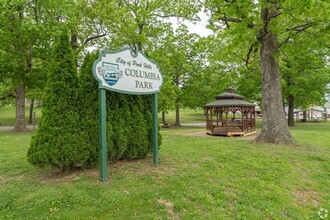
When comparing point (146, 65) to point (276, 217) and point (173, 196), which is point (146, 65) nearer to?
point (173, 196)

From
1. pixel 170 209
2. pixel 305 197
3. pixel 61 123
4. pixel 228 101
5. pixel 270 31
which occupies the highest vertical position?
A: pixel 270 31

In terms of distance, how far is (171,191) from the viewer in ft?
12.0

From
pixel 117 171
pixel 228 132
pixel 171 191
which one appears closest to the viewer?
pixel 171 191

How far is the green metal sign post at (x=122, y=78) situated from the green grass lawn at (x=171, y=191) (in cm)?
53

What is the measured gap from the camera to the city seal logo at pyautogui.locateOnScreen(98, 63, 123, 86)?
A: 4030mm

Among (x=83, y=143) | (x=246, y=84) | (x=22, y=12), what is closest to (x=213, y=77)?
(x=246, y=84)

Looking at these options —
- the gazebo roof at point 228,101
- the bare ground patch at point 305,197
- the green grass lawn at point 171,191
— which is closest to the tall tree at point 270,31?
the green grass lawn at point 171,191

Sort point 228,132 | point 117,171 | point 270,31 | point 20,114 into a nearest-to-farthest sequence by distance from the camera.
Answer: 1. point 117,171
2. point 270,31
3. point 228,132
4. point 20,114

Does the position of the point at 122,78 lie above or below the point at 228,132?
above

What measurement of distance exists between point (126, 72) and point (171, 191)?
7.78ft

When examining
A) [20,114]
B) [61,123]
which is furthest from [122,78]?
[20,114]

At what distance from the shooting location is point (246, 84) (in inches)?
810

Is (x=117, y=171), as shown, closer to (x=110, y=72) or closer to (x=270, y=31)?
(x=110, y=72)

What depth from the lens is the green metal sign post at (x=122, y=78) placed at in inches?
157
